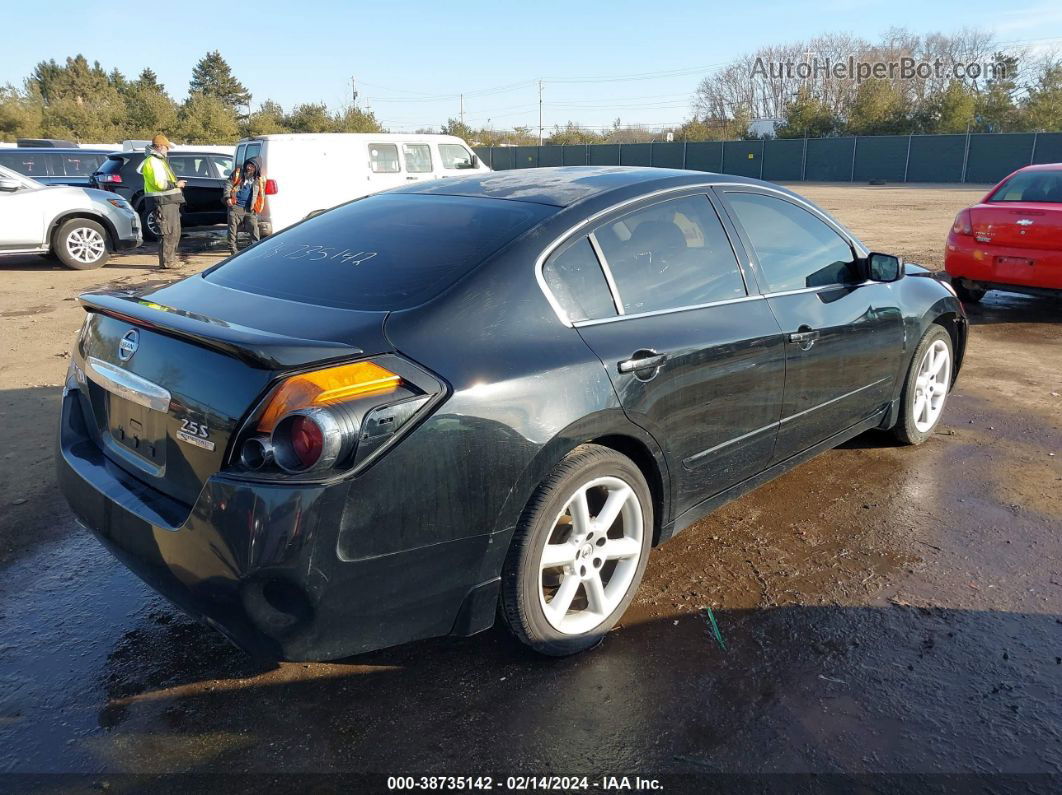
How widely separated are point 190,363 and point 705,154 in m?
51.1

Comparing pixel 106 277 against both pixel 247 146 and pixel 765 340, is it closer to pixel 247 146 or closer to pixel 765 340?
pixel 247 146

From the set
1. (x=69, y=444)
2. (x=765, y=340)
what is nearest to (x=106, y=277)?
(x=69, y=444)

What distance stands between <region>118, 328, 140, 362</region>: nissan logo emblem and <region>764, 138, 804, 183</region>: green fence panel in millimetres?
47543

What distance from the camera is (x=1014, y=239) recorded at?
8.09 meters

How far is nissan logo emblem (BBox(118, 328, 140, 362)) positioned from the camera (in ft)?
8.55

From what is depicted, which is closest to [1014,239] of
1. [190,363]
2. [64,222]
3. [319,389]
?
[319,389]

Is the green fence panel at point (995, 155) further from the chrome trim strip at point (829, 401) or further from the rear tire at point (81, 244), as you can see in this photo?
the chrome trim strip at point (829, 401)

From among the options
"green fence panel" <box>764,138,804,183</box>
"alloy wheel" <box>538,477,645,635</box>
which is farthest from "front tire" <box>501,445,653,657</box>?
"green fence panel" <box>764,138,804,183</box>

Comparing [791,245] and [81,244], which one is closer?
[791,245]

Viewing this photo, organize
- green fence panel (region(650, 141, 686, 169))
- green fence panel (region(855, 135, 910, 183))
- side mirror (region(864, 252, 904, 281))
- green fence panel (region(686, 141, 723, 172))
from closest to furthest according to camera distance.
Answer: side mirror (region(864, 252, 904, 281))
green fence panel (region(855, 135, 910, 183))
green fence panel (region(686, 141, 723, 172))
green fence panel (region(650, 141, 686, 169))

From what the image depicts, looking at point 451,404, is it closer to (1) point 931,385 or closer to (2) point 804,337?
(2) point 804,337

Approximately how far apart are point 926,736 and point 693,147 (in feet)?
169

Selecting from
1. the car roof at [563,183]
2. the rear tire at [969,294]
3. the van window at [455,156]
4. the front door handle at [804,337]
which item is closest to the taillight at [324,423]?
the car roof at [563,183]

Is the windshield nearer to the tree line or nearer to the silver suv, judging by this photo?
the silver suv
